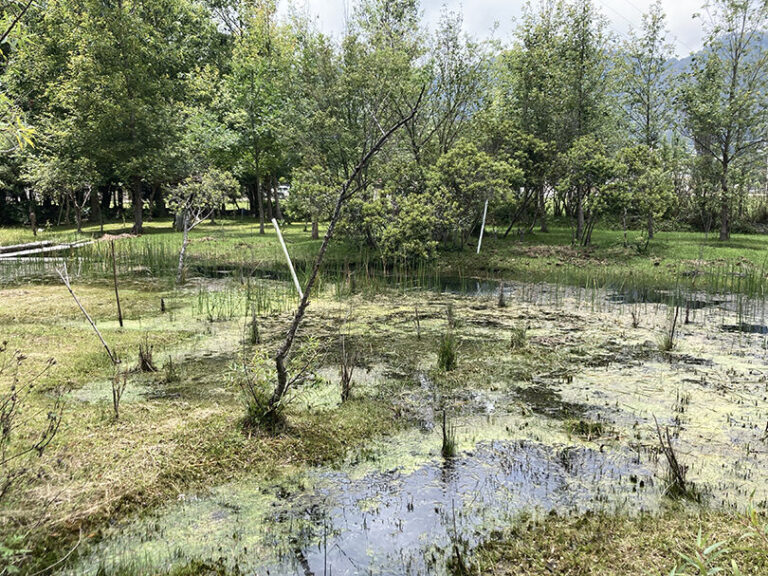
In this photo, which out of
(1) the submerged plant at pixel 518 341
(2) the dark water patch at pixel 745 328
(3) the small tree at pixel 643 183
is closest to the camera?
(1) the submerged plant at pixel 518 341

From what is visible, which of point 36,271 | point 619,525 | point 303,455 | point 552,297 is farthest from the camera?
point 36,271

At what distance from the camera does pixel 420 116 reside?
65.9 ft

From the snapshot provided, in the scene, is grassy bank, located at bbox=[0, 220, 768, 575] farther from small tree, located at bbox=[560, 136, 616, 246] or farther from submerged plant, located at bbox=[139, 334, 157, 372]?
small tree, located at bbox=[560, 136, 616, 246]

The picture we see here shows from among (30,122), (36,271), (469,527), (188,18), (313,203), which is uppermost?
(188,18)

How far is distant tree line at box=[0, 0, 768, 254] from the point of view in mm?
17766

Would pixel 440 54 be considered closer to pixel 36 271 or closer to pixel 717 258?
pixel 717 258

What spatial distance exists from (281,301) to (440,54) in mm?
14479

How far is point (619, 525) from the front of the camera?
10.8ft

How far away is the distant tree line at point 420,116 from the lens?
1777 cm

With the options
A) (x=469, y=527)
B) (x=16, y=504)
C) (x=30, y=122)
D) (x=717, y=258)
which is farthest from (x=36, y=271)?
(x=717, y=258)

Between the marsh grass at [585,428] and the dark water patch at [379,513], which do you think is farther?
the marsh grass at [585,428]

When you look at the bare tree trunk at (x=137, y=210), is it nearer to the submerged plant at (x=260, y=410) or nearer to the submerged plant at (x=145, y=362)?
the submerged plant at (x=145, y=362)

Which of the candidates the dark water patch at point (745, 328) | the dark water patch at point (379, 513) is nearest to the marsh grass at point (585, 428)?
the dark water patch at point (379, 513)

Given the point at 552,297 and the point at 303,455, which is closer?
the point at 303,455
